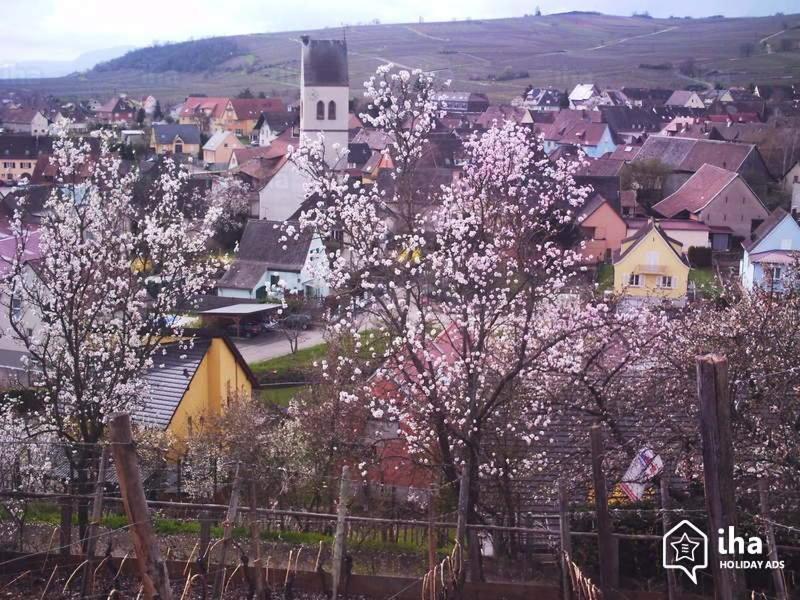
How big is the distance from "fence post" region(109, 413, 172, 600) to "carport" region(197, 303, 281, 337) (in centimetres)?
1683

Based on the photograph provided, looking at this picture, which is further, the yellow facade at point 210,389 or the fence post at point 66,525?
the yellow facade at point 210,389

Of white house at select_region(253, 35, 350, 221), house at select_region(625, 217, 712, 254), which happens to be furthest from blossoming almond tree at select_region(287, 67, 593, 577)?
white house at select_region(253, 35, 350, 221)

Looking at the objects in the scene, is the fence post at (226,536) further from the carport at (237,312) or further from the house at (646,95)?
the house at (646,95)

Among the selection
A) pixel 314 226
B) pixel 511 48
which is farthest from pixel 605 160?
pixel 511 48

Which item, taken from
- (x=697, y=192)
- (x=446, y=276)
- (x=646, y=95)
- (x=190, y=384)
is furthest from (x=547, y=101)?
(x=446, y=276)

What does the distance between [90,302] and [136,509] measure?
552 cm

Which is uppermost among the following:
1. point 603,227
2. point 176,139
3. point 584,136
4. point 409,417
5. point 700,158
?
point 176,139

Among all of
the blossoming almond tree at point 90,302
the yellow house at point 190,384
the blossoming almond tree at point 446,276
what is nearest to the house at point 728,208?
the yellow house at point 190,384

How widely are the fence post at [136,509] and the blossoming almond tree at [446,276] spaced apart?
346cm

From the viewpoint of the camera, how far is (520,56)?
348ft

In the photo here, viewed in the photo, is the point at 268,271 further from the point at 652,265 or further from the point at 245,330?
the point at 652,265

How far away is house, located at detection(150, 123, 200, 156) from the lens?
170 feet

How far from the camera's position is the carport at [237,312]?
66.9ft

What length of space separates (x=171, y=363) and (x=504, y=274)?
16.7ft
